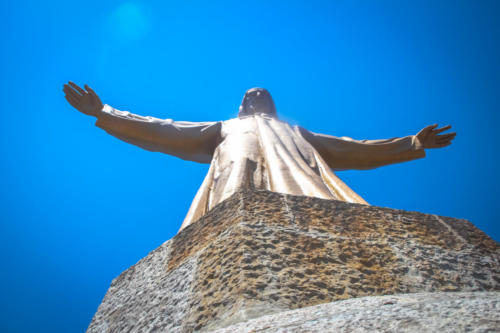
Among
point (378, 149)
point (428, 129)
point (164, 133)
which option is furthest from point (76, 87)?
point (428, 129)

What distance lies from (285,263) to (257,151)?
2139mm

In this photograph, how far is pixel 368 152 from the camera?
5.04 m

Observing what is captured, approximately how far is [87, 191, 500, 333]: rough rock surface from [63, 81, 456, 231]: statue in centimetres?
72

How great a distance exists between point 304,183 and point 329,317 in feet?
5.89

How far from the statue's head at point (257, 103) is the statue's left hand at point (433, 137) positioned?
1.72m

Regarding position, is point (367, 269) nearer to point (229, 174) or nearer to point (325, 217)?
point (325, 217)

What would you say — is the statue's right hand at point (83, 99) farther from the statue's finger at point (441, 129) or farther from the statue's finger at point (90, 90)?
the statue's finger at point (441, 129)

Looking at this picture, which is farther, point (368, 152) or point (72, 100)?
point (368, 152)

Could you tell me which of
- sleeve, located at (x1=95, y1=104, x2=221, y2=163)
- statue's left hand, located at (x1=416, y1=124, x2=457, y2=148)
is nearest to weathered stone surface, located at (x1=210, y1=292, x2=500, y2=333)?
sleeve, located at (x1=95, y1=104, x2=221, y2=163)

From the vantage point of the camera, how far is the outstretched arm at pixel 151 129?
4434 mm

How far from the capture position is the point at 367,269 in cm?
176

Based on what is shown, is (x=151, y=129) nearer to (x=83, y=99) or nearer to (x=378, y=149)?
(x=83, y=99)

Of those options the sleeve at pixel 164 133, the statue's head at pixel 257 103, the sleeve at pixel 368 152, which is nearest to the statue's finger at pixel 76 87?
the sleeve at pixel 164 133

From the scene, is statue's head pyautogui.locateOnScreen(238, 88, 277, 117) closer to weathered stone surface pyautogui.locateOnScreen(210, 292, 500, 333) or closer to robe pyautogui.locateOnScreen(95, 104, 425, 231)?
robe pyautogui.locateOnScreen(95, 104, 425, 231)
